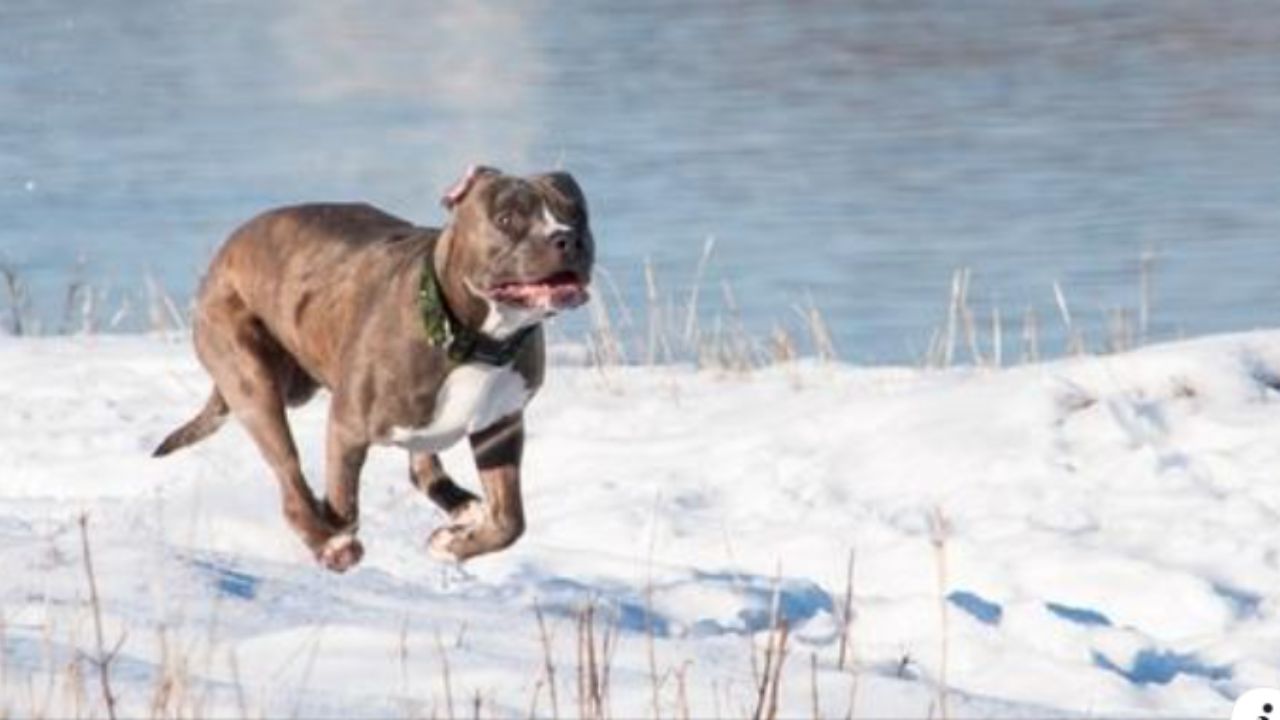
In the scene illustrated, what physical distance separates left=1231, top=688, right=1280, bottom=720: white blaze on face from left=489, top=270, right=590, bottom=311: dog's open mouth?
2.72m

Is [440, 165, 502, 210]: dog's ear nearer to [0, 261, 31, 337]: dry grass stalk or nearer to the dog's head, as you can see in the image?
the dog's head

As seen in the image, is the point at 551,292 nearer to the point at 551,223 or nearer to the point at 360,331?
the point at 551,223

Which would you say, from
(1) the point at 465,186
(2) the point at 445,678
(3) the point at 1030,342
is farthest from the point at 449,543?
(3) the point at 1030,342

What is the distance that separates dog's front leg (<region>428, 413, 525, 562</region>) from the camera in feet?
32.4

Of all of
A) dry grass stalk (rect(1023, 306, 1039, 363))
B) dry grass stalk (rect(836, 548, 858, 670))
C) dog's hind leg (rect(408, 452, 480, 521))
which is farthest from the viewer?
dry grass stalk (rect(1023, 306, 1039, 363))

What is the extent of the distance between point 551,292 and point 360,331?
2.90ft

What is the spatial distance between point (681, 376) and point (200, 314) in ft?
13.0

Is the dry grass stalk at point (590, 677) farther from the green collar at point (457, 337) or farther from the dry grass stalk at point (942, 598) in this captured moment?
the green collar at point (457, 337)

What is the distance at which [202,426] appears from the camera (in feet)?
36.5

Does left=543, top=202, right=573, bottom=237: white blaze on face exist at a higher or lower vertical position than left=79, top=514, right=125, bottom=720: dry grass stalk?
higher

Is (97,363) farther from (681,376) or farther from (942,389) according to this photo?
(942,389)

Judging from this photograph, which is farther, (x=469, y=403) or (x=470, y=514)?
(x=470, y=514)

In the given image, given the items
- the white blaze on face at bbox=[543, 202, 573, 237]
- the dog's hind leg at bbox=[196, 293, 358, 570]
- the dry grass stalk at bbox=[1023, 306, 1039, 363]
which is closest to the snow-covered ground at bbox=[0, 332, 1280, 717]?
the dog's hind leg at bbox=[196, 293, 358, 570]

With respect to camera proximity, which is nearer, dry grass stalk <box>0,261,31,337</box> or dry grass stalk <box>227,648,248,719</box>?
dry grass stalk <box>227,648,248,719</box>
